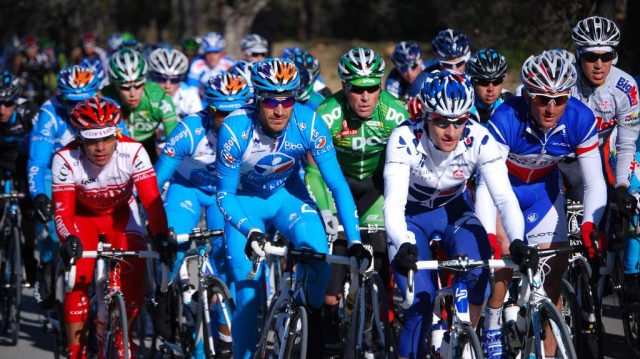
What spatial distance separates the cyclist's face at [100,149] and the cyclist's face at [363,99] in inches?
70.1

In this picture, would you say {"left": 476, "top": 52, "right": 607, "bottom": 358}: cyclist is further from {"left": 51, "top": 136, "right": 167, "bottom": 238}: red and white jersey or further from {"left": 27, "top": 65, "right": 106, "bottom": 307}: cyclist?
{"left": 27, "top": 65, "right": 106, "bottom": 307}: cyclist

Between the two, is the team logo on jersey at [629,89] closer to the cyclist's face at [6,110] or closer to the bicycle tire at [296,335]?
the bicycle tire at [296,335]

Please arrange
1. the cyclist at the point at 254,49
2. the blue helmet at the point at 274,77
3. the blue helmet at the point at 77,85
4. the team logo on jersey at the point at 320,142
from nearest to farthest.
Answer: the blue helmet at the point at 274,77 < the team logo on jersey at the point at 320,142 < the blue helmet at the point at 77,85 < the cyclist at the point at 254,49

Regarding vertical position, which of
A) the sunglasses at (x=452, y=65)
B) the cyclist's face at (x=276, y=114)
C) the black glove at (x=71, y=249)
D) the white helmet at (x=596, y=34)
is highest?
the sunglasses at (x=452, y=65)

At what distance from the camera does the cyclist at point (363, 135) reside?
8320 millimetres

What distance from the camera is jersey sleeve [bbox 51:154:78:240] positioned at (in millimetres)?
7781

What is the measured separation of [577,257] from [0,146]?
5.78m

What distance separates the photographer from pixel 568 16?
15258 mm

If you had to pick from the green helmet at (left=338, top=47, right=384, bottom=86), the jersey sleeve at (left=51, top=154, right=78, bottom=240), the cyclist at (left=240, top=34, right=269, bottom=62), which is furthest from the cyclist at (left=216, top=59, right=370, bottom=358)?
the cyclist at (left=240, top=34, right=269, bottom=62)

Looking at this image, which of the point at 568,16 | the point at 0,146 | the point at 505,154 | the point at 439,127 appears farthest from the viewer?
the point at 568,16

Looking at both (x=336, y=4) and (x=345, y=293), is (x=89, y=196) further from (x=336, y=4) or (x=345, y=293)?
(x=336, y=4)

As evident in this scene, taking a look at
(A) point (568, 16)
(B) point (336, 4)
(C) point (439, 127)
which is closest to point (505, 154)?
(C) point (439, 127)

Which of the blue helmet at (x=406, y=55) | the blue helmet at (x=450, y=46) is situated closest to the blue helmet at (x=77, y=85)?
the blue helmet at (x=450, y=46)

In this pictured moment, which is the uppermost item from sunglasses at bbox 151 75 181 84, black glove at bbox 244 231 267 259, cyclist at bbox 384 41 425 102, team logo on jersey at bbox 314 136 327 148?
sunglasses at bbox 151 75 181 84
